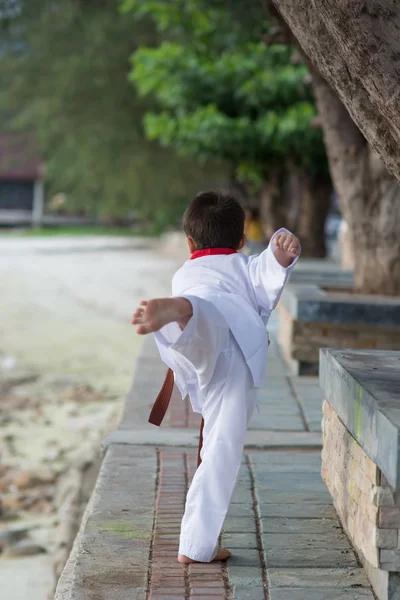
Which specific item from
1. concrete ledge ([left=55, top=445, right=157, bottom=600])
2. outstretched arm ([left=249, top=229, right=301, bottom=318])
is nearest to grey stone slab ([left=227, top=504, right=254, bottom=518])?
concrete ledge ([left=55, top=445, right=157, bottom=600])

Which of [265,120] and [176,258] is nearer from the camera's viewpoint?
[265,120]

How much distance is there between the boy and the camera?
3691mm

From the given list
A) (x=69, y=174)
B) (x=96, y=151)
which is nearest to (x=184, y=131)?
(x=96, y=151)

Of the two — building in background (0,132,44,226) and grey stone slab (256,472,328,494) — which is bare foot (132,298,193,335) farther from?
building in background (0,132,44,226)

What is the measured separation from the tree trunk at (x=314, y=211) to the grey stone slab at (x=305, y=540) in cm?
1164

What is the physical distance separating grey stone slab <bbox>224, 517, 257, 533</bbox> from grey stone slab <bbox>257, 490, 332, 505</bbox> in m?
0.25

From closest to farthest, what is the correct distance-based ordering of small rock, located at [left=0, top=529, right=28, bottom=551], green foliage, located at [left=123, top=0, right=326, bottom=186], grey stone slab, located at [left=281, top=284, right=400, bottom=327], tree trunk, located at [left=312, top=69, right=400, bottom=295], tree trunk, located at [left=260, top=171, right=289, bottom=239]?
small rock, located at [left=0, top=529, right=28, bottom=551], grey stone slab, located at [left=281, top=284, right=400, bottom=327], tree trunk, located at [left=312, top=69, right=400, bottom=295], green foliage, located at [left=123, top=0, right=326, bottom=186], tree trunk, located at [left=260, top=171, right=289, bottom=239]

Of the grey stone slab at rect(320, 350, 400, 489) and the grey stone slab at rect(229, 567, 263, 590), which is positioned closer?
the grey stone slab at rect(320, 350, 400, 489)

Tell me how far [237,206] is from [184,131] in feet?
38.5

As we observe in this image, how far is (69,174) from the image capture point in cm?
3189

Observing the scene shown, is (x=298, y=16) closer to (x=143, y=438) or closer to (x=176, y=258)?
(x=143, y=438)

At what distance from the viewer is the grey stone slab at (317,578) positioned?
3.55m

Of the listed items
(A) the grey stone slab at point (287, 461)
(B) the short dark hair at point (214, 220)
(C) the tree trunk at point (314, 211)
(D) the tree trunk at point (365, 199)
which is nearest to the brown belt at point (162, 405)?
(B) the short dark hair at point (214, 220)

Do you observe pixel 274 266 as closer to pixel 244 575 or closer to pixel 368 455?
pixel 368 455
